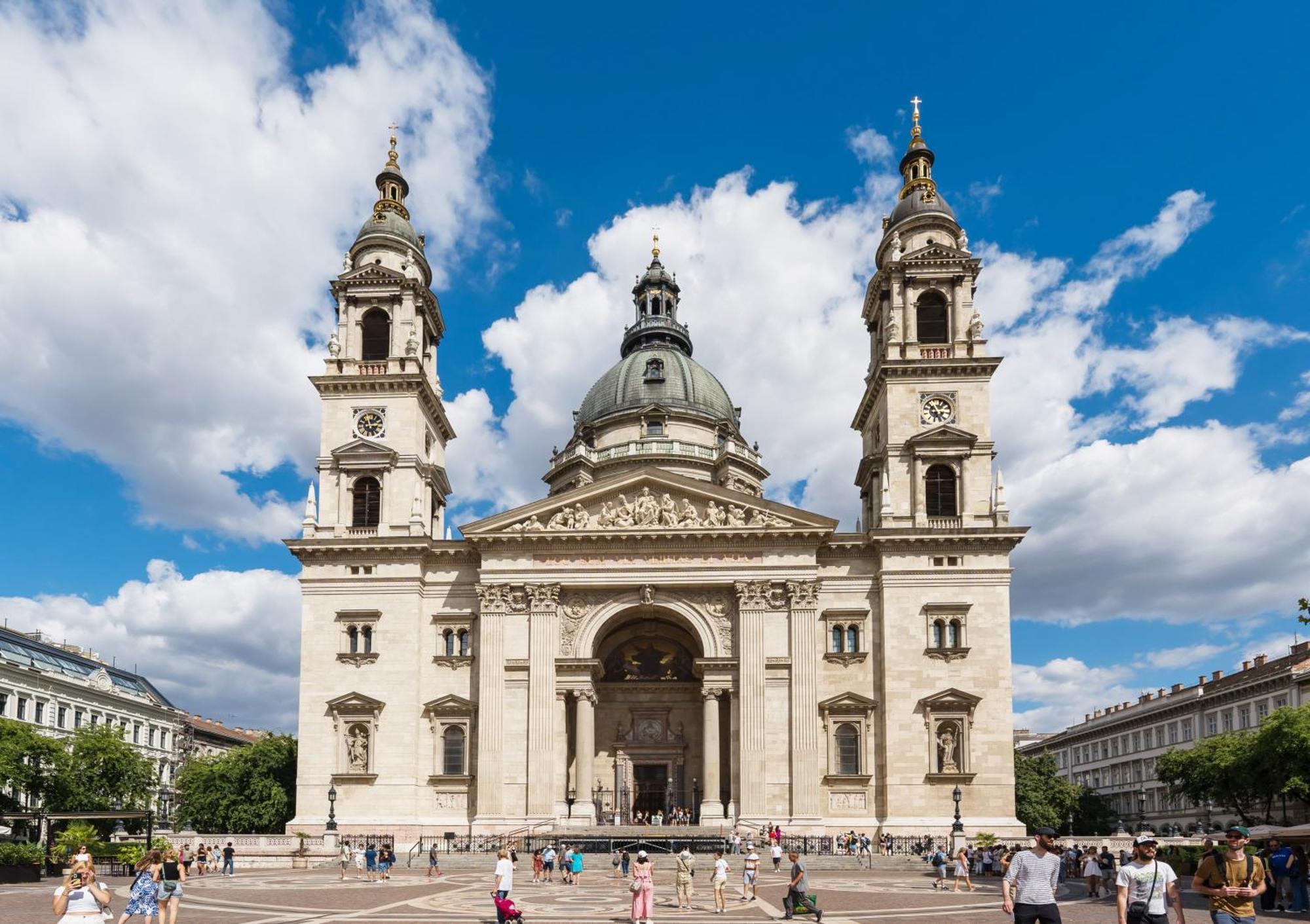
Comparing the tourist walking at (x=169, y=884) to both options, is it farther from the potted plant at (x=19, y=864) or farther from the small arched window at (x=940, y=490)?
the small arched window at (x=940, y=490)

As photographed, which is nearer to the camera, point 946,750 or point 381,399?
point 946,750

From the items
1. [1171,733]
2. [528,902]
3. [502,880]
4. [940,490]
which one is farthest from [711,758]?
[1171,733]

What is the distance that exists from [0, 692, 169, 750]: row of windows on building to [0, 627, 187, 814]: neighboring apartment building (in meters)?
0.05

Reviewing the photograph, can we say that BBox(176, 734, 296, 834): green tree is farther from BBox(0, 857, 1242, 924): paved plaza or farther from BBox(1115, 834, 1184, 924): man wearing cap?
BBox(1115, 834, 1184, 924): man wearing cap

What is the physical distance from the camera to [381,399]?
62750 mm

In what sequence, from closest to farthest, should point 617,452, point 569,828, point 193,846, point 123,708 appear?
point 193,846 → point 569,828 → point 617,452 → point 123,708

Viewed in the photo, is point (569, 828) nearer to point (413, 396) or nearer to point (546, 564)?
point (546, 564)

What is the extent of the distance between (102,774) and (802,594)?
4014 cm

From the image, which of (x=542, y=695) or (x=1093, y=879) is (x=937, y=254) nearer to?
(x=542, y=695)

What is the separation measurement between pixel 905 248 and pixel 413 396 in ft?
91.4

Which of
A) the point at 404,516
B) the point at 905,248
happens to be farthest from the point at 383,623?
the point at 905,248

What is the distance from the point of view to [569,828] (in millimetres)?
53688

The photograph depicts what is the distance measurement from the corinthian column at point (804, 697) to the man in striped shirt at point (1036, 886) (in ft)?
133

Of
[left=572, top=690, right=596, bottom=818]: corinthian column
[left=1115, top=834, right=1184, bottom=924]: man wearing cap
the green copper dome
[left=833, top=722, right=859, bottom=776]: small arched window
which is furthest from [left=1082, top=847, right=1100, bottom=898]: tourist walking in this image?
the green copper dome
